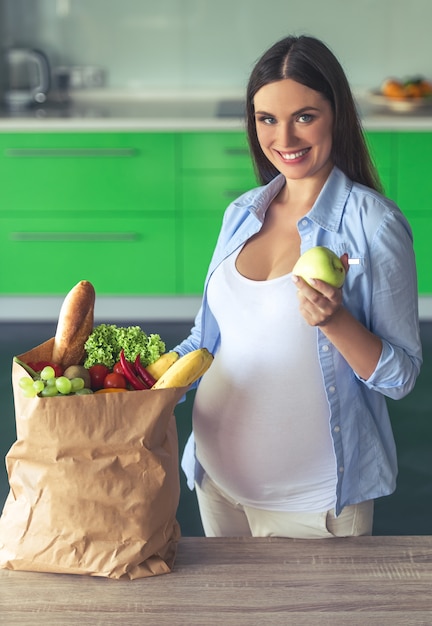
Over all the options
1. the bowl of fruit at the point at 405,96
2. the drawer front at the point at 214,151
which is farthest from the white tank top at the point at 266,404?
the bowl of fruit at the point at 405,96

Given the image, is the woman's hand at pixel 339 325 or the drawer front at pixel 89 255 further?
the drawer front at pixel 89 255

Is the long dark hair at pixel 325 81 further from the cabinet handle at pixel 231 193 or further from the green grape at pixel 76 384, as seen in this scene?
the cabinet handle at pixel 231 193

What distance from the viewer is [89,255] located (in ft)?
14.6

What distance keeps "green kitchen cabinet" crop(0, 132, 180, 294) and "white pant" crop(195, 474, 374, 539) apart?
2848 mm

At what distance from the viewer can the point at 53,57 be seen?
491 cm

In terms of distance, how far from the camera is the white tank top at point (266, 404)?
1505mm

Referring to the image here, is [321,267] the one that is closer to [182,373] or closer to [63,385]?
[182,373]

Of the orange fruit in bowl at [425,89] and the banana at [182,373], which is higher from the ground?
the orange fruit in bowl at [425,89]

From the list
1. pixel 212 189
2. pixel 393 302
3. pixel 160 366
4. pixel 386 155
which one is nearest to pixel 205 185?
pixel 212 189

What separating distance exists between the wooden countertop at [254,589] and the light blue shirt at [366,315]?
0.20m

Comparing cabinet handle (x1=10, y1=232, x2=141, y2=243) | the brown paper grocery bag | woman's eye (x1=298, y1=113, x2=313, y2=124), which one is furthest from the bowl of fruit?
the brown paper grocery bag

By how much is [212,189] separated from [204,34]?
968 millimetres

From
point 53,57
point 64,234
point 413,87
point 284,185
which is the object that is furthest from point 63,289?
point 284,185

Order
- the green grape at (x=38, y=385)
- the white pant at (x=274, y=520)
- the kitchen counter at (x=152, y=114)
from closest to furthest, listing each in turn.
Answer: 1. the green grape at (x=38, y=385)
2. the white pant at (x=274, y=520)
3. the kitchen counter at (x=152, y=114)
